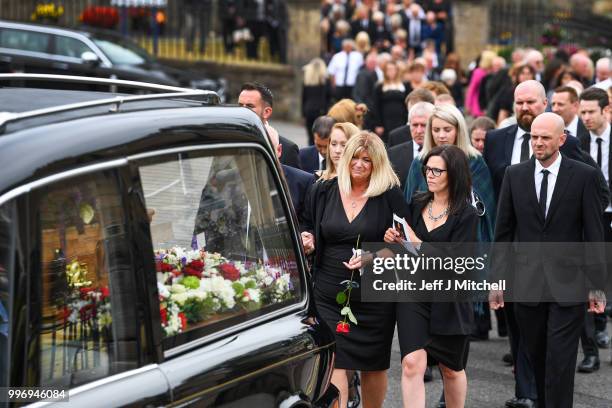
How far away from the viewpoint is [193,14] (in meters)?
27.2

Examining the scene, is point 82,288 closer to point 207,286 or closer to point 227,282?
point 207,286

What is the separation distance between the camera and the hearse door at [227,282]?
156 inches

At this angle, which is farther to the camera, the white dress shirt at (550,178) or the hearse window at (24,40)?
the hearse window at (24,40)

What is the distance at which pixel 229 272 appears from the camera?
4.42m

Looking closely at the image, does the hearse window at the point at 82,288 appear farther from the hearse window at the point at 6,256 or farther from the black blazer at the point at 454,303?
the black blazer at the point at 454,303

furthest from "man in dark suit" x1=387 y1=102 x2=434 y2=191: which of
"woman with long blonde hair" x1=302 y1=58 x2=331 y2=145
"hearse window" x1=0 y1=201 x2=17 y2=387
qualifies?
"woman with long blonde hair" x1=302 y1=58 x2=331 y2=145

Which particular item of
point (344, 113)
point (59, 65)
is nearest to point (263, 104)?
point (344, 113)

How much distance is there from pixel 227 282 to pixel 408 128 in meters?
6.16

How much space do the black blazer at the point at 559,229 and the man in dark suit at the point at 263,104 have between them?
1.88m

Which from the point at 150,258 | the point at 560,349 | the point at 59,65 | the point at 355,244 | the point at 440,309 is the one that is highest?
the point at 150,258

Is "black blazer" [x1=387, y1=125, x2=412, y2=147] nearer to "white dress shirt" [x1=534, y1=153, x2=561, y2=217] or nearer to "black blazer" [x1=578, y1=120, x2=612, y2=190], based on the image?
"black blazer" [x1=578, y1=120, x2=612, y2=190]

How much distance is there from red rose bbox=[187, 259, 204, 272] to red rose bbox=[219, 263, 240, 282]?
0.11 metres

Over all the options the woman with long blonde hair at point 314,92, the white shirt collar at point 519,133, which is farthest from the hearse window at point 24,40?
the white shirt collar at point 519,133

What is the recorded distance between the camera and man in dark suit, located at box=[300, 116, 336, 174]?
9.26 m
